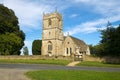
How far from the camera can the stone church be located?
3012 inches

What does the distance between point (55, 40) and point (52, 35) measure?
2.69m

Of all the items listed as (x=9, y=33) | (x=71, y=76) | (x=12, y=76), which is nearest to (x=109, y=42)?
(x=9, y=33)

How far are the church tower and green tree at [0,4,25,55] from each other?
50.7 ft

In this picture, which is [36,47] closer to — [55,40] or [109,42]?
[55,40]

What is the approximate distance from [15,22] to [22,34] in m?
4.75

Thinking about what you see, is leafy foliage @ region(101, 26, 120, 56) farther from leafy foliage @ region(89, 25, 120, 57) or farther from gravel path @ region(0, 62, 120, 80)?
gravel path @ region(0, 62, 120, 80)

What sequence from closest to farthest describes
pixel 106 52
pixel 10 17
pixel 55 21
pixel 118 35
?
pixel 118 35, pixel 106 52, pixel 10 17, pixel 55 21

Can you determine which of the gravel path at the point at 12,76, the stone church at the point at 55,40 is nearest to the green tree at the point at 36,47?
the stone church at the point at 55,40

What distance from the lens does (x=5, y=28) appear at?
5972cm

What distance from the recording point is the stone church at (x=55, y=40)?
76.5m

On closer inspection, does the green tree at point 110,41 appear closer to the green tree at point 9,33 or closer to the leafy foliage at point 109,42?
the leafy foliage at point 109,42

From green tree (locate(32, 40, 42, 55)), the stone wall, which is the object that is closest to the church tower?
green tree (locate(32, 40, 42, 55))

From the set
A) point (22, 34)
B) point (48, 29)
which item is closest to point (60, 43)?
point (48, 29)

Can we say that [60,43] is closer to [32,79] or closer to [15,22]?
[15,22]
